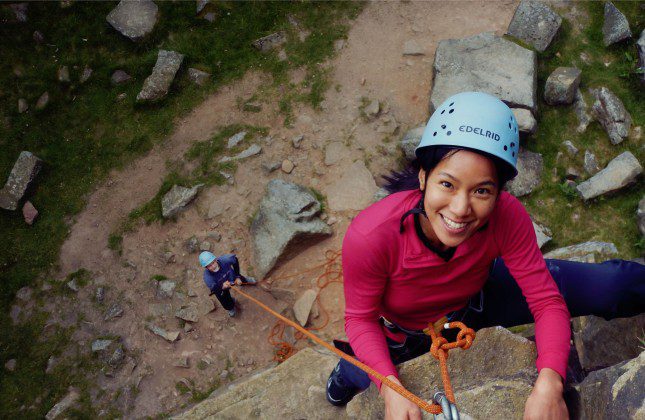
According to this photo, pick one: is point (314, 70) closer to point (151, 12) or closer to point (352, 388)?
point (151, 12)

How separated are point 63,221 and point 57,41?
3.74 m

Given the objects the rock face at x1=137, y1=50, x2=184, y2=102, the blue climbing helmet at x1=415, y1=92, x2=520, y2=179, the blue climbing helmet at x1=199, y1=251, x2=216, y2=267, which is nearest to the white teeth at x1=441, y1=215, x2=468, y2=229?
the blue climbing helmet at x1=415, y1=92, x2=520, y2=179

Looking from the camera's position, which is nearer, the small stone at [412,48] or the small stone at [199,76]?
the small stone at [412,48]

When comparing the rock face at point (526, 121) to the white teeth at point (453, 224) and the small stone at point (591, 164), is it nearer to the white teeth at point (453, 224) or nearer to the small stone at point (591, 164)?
the small stone at point (591, 164)

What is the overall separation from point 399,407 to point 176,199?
5.87m

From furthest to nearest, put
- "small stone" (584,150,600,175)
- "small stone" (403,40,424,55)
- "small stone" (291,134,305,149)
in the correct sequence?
1. "small stone" (403,40,424,55)
2. "small stone" (291,134,305,149)
3. "small stone" (584,150,600,175)

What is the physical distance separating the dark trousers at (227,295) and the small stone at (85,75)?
5179mm

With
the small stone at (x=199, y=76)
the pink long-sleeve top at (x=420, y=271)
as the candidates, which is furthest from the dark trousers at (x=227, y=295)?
the small stone at (x=199, y=76)

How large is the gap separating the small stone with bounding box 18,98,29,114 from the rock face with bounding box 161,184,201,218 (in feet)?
12.1

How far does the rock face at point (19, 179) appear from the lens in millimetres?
8391

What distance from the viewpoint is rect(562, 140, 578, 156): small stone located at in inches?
277

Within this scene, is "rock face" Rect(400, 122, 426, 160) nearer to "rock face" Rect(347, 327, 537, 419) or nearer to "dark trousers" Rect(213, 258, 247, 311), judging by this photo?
"dark trousers" Rect(213, 258, 247, 311)

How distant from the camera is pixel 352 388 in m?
3.81

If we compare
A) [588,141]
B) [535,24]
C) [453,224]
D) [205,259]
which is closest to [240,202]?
[205,259]
